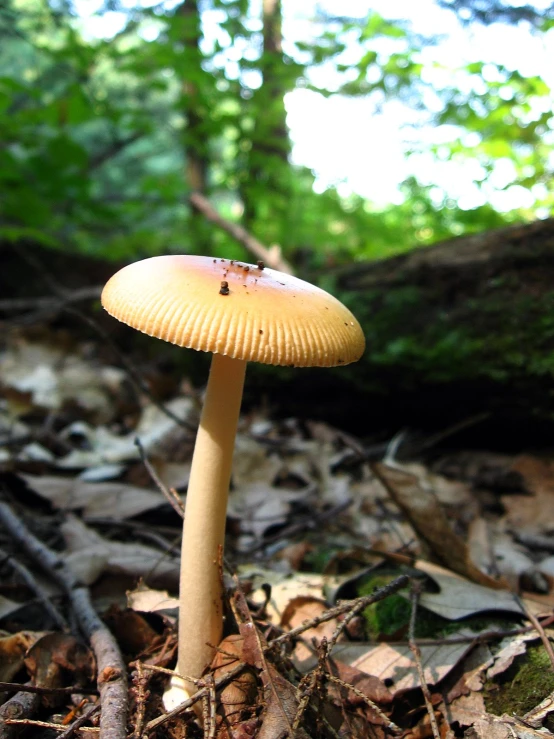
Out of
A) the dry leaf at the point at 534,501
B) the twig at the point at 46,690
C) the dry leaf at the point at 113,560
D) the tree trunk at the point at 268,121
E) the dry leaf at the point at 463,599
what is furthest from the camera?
the tree trunk at the point at 268,121

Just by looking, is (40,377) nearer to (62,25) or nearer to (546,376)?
(62,25)

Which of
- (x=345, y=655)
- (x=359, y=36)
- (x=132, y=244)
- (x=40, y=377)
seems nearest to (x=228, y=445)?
(x=345, y=655)

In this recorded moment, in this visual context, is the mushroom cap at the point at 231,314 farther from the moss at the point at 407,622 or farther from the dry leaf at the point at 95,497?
the dry leaf at the point at 95,497

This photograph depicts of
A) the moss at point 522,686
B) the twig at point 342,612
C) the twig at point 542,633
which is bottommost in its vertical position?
the moss at point 522,686

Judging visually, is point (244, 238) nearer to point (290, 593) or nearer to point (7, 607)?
point (290, 593)

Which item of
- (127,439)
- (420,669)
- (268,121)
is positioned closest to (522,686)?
(420,669)

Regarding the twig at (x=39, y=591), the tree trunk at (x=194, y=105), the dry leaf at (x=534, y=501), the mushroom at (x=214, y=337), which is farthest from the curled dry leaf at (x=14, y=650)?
the tree trunk at (x=194, y=105)

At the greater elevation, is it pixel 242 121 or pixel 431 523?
pixel 242 121
